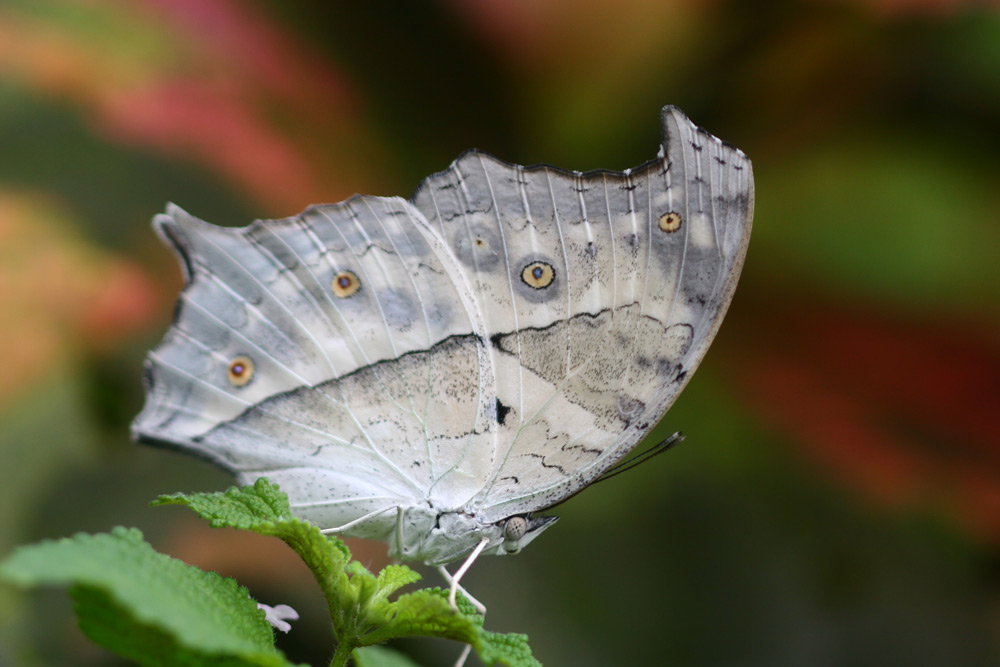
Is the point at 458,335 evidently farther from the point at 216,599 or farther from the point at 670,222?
the point at 216,599

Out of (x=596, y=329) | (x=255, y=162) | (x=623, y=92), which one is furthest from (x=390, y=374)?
(x=623, y=92)

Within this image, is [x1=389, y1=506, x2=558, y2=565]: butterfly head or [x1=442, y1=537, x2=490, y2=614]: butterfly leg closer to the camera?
[x1=442, y1=537, x2=490, y2=614]: butterfly leg

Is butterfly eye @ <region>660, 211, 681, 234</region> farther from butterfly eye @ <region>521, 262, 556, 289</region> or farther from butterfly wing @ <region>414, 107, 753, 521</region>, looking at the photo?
butterfly eye @ <region>521, 262, 556, 289</region>

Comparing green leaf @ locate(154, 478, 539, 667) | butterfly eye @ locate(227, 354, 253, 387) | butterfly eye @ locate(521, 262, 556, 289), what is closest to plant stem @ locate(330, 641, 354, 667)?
green leaf @ locate(154, 478, 539, 667)

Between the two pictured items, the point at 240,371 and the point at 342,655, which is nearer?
the point at 342,655

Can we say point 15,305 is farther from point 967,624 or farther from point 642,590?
point 967,624

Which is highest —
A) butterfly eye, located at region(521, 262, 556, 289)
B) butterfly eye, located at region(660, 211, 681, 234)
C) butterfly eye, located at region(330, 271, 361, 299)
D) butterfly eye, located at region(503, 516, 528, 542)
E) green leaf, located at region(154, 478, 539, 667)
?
butterfly eye, located at region(660, 211, 681, 234)

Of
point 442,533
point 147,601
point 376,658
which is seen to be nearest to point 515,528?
point 442,533
